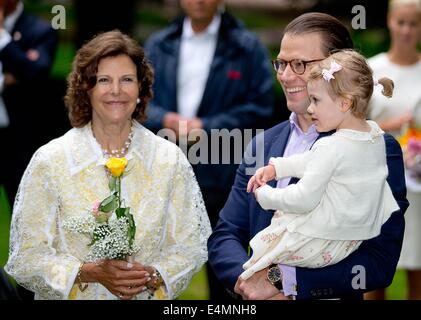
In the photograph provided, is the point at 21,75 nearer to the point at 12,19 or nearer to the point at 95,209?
the point at 12,19

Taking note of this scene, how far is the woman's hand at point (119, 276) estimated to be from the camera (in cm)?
418

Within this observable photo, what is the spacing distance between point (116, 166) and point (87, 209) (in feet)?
0.84

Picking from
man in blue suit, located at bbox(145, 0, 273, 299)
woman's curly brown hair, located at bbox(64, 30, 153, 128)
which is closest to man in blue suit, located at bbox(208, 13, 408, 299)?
woman's curly brown hair, located at bbox(64, 30, 153, 128)

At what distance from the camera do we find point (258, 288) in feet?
12.9

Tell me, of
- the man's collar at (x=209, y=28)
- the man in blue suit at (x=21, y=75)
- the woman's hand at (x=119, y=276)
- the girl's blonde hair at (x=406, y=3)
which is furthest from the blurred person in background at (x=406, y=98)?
the woman's hand at (x=119, y=276)

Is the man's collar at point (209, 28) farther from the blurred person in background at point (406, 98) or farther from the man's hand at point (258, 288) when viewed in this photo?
the man's hand at point (258, 288)

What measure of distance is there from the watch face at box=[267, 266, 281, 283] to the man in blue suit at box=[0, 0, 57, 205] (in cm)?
258

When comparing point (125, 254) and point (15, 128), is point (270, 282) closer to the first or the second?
point (125, 254)

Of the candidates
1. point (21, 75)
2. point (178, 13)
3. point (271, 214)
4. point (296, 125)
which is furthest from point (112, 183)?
point (178, 13)

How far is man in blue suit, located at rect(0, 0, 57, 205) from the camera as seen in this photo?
6.30 meters

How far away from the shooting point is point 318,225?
3.77 metres

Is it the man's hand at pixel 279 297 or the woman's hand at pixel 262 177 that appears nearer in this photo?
the woman's hand at pixel 262 177

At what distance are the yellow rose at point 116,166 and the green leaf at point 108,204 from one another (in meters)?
0.09

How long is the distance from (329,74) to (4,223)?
5398 millimetres
